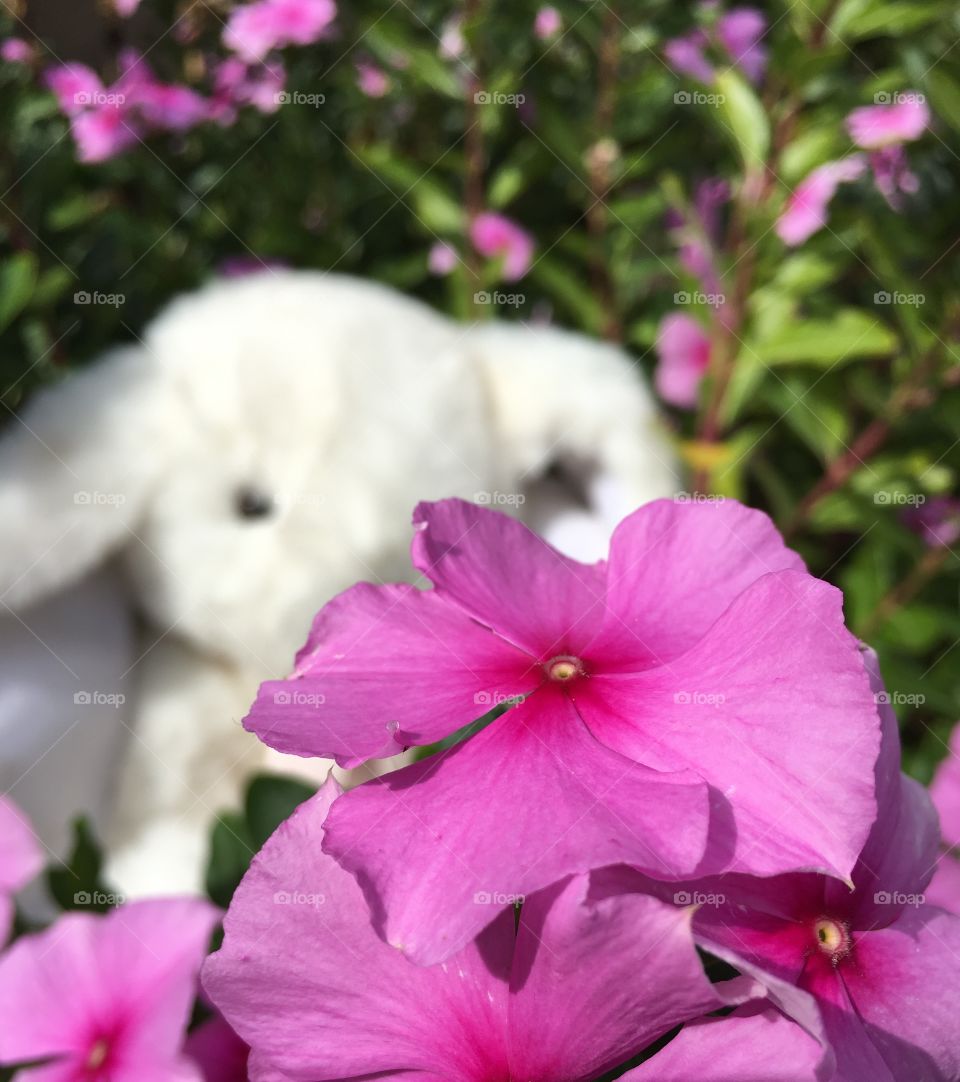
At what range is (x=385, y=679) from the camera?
1.04ft

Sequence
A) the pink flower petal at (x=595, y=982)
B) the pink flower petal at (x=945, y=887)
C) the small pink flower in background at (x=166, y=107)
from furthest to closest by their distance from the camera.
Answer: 1. the small pink flower in background at (x=166, y=107)
2. the pink flower petal at (x=945, y=887)
3. the pink flower petal at (x=595, y=982)

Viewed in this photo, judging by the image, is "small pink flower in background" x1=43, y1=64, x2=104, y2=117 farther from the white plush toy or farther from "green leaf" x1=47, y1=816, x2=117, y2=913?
"green leaf" x1=47, y1=816, x2=117, y2=913

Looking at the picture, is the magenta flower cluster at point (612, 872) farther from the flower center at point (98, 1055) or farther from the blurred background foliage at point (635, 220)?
the blurred background foliage at point (635, 220)

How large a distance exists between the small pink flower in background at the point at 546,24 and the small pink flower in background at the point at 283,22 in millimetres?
306

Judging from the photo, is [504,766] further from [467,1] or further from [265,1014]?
[467,1]

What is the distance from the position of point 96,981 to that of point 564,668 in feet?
0.92

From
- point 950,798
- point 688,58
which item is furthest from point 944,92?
point 950,798

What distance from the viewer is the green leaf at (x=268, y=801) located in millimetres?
615

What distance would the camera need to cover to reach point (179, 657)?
982 millimetres

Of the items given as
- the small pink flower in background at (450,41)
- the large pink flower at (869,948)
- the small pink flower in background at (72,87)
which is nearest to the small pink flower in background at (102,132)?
the small pink flower in background at (72,87)

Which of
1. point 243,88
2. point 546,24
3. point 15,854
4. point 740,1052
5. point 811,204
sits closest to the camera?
point 740,1052

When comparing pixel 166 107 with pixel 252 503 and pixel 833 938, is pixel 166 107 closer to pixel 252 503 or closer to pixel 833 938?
pixel 252 503

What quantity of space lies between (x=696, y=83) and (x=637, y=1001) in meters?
1.00

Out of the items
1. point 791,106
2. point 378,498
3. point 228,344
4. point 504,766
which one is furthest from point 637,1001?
point 791,106
